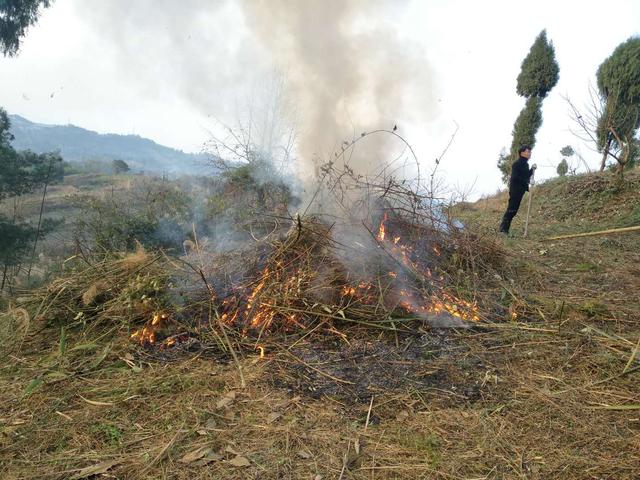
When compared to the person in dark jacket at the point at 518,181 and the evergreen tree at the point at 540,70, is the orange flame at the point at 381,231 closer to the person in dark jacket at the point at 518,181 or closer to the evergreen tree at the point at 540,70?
the person in dark jacket at the point at 518,181

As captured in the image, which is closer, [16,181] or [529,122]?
[16,181]

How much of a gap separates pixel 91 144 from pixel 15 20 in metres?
78.5

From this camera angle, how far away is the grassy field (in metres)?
2.01

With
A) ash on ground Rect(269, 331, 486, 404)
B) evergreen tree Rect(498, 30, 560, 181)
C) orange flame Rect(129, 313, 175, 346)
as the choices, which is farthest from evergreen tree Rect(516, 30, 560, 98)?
orange flame Rect(129, 313, 175, 346)

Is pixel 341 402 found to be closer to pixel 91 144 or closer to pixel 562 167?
pixel 562 167

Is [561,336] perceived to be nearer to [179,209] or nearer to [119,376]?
[119,376]

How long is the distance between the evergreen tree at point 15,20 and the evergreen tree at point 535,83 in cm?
1741

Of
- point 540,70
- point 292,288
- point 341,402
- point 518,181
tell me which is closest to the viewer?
point 341,402

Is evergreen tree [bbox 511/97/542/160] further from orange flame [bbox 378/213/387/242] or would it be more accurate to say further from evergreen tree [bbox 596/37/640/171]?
orange flame [bbox 378/213/387/242]

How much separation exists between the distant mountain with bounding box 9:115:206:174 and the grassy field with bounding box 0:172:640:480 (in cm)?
5867

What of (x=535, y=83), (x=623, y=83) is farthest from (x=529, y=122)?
(x=623, y=83)

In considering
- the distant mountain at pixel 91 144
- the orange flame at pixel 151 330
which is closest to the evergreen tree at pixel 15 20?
the orange flame at pixel 151 330

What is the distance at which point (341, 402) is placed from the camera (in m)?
2.55

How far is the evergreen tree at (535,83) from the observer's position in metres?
16.7
